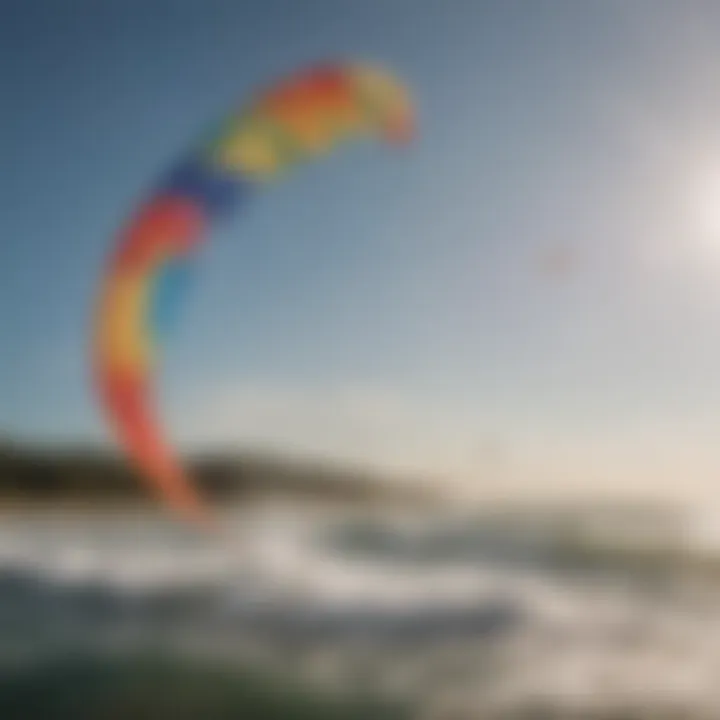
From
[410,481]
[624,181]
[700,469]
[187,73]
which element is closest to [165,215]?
[187,73]

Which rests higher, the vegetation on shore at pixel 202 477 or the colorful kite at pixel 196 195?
the colorful kite at pixel 196 195

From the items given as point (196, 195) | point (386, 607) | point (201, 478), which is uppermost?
point (196, 195)

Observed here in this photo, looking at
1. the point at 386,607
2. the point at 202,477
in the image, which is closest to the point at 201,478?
the point at 202,477

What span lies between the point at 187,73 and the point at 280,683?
0.91 m

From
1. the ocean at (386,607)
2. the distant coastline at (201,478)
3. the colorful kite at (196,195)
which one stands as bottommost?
the ocean at (386,607)

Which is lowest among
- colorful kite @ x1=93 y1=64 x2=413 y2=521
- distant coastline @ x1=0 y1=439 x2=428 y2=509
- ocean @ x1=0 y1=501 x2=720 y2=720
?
ocean @ x1=0 y1=501 x2=720 y2=720

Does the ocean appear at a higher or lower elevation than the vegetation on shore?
lower

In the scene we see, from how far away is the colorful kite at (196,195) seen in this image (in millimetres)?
1712

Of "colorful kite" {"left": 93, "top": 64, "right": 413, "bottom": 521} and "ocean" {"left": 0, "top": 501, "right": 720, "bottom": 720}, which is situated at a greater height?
"colorful kite" {"left": 93, "top": 64, "right": 413, "bottom": 521}

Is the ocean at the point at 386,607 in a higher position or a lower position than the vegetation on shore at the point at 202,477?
lower

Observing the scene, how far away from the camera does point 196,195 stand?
5.65 feet

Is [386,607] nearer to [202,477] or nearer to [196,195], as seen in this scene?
[202,477]

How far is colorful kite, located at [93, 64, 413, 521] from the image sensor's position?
Result: 171cm

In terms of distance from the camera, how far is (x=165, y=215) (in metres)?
1.72
